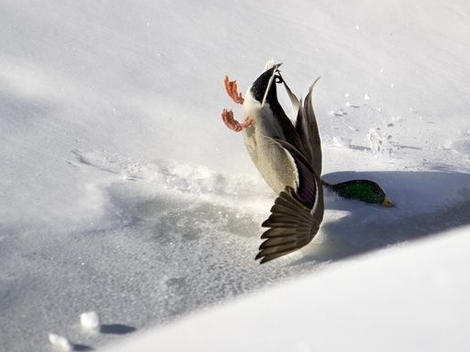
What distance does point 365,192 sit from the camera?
7.40ft

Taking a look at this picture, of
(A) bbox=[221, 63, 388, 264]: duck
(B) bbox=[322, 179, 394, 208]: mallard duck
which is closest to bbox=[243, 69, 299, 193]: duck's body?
(A) bbox=[221, 63, 388, 264]: duck

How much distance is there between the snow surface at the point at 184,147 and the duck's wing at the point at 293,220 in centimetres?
7

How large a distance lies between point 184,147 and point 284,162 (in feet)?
1.64

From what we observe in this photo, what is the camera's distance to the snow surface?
191 centimetres

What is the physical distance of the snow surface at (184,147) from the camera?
6.27 ft

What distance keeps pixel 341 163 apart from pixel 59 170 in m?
0.83

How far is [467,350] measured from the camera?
1635 mm

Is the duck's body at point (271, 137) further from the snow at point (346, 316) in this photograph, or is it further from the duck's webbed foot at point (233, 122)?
the snow at point (346, 316)

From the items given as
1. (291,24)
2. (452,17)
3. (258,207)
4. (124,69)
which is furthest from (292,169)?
(452,17)

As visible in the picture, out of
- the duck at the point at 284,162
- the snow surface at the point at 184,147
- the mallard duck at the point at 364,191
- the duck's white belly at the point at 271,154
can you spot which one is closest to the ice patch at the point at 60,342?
the snow surface at the point at 184,147

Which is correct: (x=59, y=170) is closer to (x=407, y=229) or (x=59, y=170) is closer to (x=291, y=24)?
(x=407, y=229)

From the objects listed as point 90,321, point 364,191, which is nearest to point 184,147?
point 364,191

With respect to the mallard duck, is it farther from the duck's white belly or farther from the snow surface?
the duck's white belly

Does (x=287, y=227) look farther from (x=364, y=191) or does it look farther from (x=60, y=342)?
(x=60, y=342)
